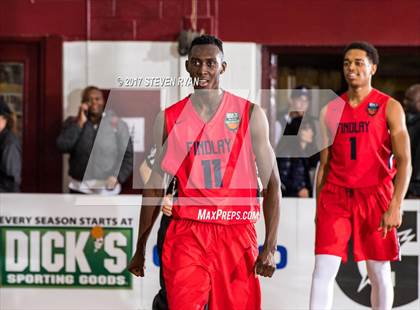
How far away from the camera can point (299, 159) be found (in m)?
7.91

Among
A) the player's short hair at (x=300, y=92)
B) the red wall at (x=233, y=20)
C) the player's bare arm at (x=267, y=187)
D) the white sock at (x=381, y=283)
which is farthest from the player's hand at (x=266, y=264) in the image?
the red wall at (x=233, y=20)

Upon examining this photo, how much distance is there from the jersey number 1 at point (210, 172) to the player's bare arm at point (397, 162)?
1.62m

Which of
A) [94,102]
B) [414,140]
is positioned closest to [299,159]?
[414,140]

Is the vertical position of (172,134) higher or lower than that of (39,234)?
higher

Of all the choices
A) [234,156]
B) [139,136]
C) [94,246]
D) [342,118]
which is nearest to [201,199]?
[234,156]

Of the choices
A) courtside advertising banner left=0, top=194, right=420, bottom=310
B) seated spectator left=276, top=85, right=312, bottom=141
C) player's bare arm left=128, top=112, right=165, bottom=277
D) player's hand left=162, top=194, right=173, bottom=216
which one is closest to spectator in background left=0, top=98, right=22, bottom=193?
courtside advertising banner left=0, top=194, right=420, bottom=310

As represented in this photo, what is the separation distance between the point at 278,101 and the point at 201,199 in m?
5.37

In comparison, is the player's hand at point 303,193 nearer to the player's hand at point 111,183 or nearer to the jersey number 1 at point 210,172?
the player's hand at point 111,183

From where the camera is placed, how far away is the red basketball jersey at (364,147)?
20.8 ft

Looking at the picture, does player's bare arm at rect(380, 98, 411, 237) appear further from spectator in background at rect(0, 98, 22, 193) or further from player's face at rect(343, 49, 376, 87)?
spectator in background at rect(0, 98, 22, 193)

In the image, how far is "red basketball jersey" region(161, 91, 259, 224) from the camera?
4957mm

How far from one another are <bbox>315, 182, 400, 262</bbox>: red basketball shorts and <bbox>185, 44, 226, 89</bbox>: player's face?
1.75 metres

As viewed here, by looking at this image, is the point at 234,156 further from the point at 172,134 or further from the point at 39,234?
the point at 39,234

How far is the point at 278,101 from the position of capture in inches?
402
